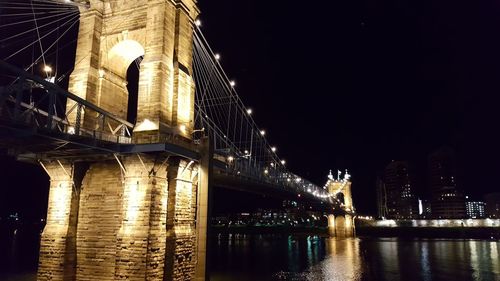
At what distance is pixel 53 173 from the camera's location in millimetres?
19094

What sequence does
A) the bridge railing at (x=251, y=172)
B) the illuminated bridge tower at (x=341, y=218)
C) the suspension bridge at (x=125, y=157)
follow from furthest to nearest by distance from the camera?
the illuminated bridge tower at (x=341, y=218) → the bridge railing at (x=251, y=172) → the suspension bridge at (x=125, y=157)

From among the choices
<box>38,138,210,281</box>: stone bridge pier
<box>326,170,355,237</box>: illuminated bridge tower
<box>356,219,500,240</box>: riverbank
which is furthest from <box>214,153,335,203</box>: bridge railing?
<box>356,219,500,240</box>: riverbank

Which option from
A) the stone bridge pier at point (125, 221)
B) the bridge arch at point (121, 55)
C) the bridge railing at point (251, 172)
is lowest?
the stone bridge pier at point (125, 221)

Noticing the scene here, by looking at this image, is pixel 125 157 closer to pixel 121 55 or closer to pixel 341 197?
pixel 121 55

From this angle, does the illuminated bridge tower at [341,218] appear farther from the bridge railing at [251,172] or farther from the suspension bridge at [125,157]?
the suspension bridge at [125,157]

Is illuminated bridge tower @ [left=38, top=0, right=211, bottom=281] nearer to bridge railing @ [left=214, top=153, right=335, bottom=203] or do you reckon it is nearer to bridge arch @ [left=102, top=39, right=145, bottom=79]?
bridge arch @ [left=102, top=39, right=145, bottom=79]

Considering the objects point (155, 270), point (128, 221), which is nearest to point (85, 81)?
point (128, 221)

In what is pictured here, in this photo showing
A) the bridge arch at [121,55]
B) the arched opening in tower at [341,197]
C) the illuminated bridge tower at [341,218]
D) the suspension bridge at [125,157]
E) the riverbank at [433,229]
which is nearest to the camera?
the suspension bridge at [125,157]

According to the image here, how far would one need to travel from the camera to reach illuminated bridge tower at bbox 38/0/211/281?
17234mm

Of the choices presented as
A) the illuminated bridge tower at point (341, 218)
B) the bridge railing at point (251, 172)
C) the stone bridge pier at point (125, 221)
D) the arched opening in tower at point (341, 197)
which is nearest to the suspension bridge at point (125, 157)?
the stone bridge pier at point (125, 221)

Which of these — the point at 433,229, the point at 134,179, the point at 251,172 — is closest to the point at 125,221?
the point at 134,179

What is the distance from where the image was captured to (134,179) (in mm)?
17641

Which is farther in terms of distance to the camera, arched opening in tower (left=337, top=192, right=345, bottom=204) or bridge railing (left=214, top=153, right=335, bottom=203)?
arched opening in tower (left=337, top=192, right=345, bottom=204)

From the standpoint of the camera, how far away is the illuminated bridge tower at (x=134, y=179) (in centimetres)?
1723
